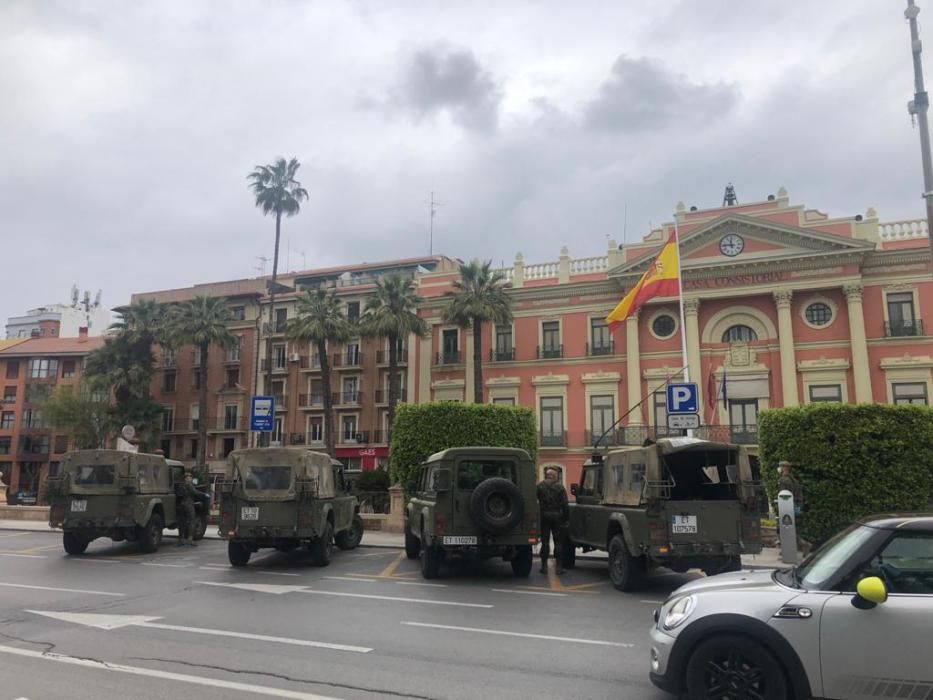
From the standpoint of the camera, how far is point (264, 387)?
51250mm

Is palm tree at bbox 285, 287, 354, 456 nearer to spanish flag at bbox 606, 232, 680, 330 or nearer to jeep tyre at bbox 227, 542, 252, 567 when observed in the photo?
spanish flag at bbox 606, 232, 680, 330

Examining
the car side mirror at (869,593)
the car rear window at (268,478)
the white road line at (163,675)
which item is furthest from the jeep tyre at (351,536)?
the car side mirror at (869,593)

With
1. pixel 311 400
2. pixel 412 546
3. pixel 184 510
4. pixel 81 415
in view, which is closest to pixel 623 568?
pixel 412 546

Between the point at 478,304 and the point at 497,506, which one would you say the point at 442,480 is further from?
the point at 478,304

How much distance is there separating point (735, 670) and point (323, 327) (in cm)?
3951

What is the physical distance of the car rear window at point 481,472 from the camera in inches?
496

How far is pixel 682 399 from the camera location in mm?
16516

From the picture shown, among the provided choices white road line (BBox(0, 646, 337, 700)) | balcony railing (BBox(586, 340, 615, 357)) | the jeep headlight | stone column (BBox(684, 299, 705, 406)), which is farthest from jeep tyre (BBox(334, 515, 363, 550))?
balcony railing (BBox(586, 340, 615, 357))

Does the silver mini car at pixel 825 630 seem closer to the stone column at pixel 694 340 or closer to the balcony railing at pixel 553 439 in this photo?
the stone column at pixel 694 340

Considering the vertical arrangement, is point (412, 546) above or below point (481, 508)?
below

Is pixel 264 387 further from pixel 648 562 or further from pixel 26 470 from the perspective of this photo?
pixel 648 562

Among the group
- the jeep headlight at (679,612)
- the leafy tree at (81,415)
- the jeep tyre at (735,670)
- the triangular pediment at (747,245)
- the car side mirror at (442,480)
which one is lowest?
the jeep tyre at (735,670)

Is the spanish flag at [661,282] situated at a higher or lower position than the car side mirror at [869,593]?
higher

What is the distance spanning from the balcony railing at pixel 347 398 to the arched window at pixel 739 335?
23405 mm
